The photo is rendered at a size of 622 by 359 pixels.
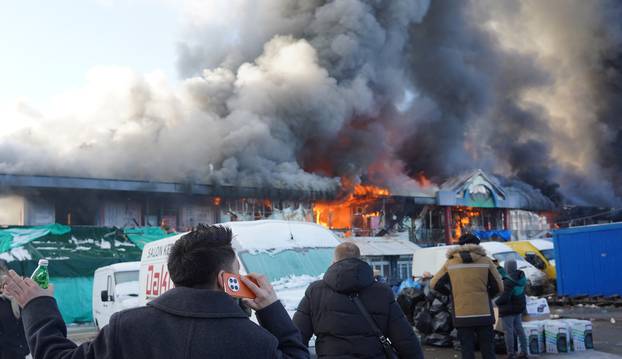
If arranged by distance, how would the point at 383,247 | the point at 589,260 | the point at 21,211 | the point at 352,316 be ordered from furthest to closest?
the point at 21,211, the point at 383,247, the point at 589,260, the point at 352,316

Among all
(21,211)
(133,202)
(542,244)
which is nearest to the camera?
(542,244)

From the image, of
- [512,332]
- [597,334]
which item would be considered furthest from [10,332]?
[597,334]

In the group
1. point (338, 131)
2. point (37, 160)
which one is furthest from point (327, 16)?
point (37, 160)

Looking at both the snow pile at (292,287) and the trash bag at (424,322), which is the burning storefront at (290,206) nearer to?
the trash bag at (424,322)

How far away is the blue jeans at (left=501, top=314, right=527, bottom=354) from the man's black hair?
6.74 m

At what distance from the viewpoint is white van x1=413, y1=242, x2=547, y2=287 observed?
1606 centimetres

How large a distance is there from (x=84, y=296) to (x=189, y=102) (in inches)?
786

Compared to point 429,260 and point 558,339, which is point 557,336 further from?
point 429,260

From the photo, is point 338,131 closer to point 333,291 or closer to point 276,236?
point 276,236

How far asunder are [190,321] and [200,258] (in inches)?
9.1

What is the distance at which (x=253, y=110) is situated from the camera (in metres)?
33.2

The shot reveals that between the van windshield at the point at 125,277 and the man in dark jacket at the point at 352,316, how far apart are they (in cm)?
933

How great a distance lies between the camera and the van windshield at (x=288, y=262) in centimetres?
764

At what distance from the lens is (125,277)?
1243cm
